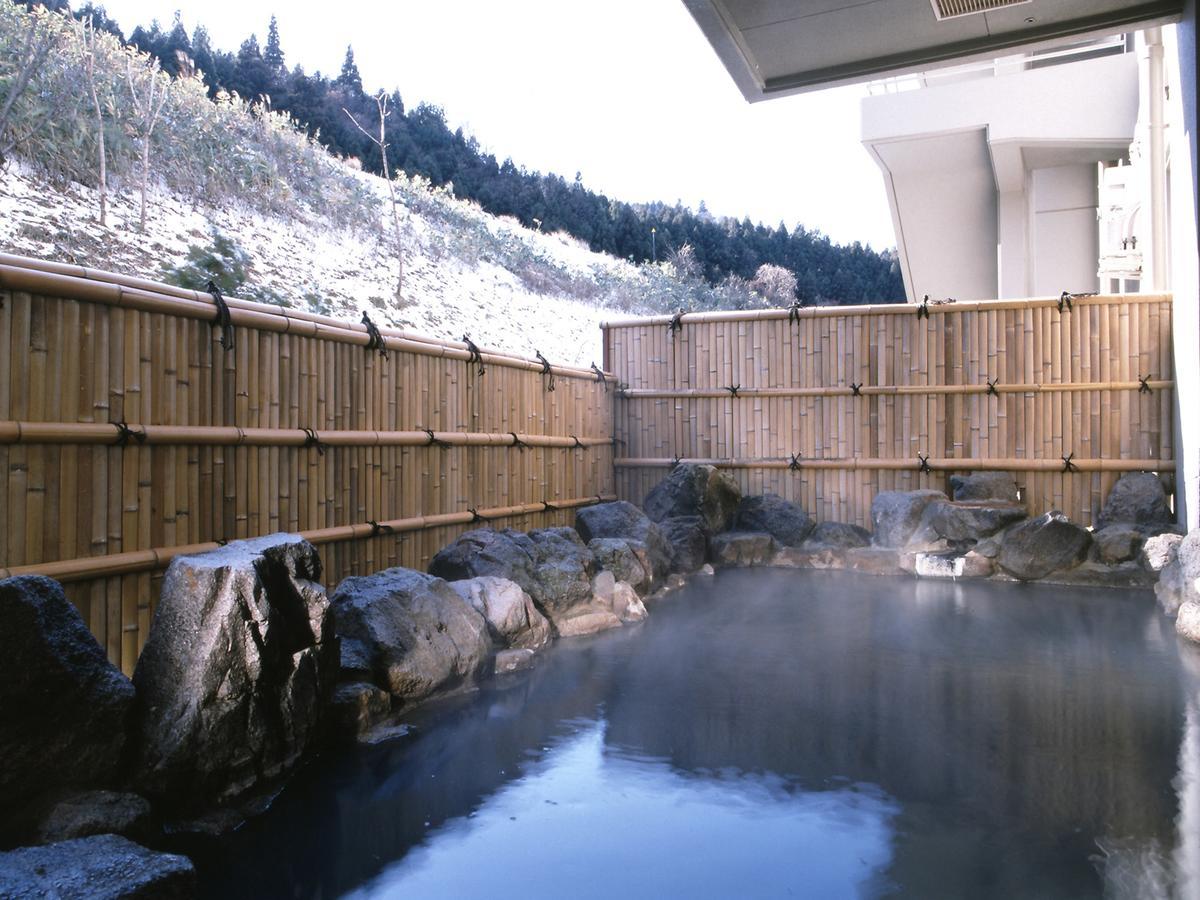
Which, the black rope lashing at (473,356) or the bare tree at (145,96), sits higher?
the bare tree at (145,96)

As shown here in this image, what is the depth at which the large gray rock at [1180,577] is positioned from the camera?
420 centimetres

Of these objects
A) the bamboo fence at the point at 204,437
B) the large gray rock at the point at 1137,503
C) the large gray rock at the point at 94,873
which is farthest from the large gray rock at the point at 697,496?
the large gray rock at the point at 94,873

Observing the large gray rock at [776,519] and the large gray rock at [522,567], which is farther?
the large gray rock at [776,519]

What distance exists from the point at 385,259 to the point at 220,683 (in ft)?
40.3

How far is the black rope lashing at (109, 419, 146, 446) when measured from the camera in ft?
9.47

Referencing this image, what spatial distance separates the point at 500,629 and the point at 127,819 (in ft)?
6.49

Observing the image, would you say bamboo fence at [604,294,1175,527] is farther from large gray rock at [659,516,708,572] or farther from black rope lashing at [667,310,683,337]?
large gray rock at [659,516,708,572]

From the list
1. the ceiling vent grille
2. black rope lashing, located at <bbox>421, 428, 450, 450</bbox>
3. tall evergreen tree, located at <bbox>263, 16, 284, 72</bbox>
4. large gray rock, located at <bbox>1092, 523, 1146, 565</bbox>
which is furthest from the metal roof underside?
tall evergreen tree, located at <bbox>263, 16, 284, 72</bbox>

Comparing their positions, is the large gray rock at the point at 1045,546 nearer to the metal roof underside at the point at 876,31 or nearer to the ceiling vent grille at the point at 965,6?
the metal roof underside at the point at 876,31

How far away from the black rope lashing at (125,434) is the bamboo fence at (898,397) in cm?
475

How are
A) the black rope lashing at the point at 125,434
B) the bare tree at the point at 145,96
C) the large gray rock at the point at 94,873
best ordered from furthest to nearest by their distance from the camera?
the bare tree at the point at 145,96
the black rope lashing at the point at 125,434
the large gray rock at the point at 94,873

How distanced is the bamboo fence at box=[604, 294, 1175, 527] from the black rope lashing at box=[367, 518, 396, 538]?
10.7ft

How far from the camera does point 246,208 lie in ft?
39.6

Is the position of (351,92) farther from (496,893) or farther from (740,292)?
(496,893)
